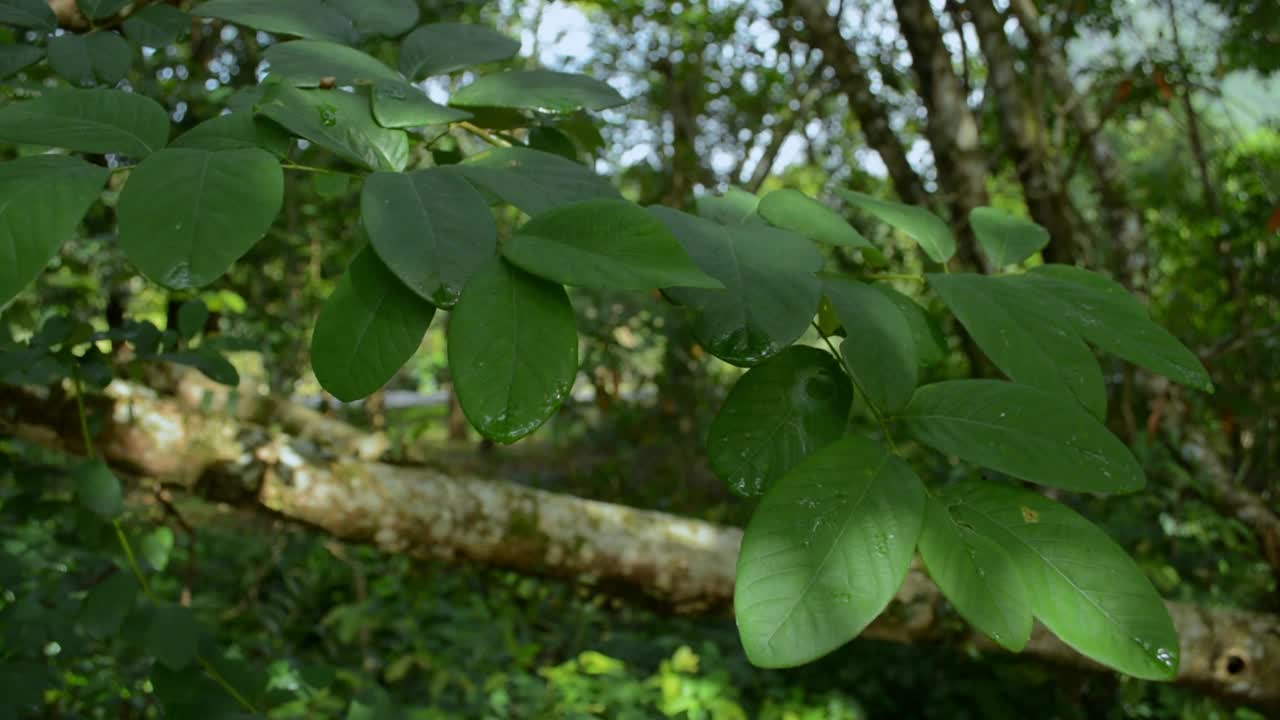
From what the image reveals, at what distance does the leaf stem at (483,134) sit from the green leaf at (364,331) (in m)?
0.27

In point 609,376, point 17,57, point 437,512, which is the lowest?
point 609,376

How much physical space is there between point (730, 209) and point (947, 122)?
212 centimetres

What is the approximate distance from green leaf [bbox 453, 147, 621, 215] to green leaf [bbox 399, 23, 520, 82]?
14cm

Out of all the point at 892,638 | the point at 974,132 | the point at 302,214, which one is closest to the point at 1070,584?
the point at 892,638

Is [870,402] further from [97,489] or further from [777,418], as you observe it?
[97,489]

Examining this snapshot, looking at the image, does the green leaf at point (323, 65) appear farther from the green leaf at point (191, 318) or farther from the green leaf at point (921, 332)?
the green leaf at point (191, 318)

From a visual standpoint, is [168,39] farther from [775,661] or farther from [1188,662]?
[1188,662]

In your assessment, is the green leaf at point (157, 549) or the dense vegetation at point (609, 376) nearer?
the dense vegetation at point (609, 376)

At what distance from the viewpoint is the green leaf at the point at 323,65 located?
2.08 ft

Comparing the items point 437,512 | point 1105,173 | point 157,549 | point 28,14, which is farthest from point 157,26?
point 1105,173

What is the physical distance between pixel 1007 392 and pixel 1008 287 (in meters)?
0.10

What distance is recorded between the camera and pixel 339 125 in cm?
59

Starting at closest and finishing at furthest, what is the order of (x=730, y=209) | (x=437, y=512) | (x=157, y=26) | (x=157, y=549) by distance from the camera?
(x=730, y=209)
(x=157, y=26)
(x=157, y=549)
(x=437, y=512)

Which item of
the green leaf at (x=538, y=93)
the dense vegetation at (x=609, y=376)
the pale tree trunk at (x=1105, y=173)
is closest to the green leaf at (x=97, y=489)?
the dense vegetation at (x=609, y=376)
